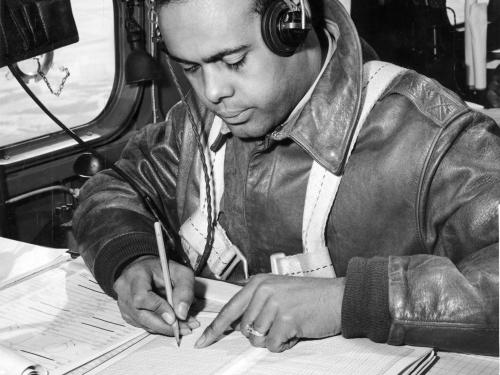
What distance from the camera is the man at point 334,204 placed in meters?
1.11

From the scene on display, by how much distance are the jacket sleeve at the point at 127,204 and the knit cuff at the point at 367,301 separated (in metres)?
0.46

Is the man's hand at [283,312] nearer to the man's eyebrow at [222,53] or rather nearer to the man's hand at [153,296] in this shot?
the man's hand at [153,296]

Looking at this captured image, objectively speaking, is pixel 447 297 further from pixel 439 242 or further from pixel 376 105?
pixel 376 105

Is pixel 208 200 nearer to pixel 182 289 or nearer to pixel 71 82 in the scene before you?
pixel 182 289

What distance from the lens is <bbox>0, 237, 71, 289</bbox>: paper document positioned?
1524 millimetres

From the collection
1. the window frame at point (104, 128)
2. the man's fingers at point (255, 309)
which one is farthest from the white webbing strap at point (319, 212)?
the window frame at point (104, 128)

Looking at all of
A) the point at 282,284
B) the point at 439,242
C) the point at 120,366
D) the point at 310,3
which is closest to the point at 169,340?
the point at 120,366

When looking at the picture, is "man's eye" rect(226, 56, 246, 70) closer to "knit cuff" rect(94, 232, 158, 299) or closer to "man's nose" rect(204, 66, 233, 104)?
"man's nose" rect(204, 66, 233, 104)

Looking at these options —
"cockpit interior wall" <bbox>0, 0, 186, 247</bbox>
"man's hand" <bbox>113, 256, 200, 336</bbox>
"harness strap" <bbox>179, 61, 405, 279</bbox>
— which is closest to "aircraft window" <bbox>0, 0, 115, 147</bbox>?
"cockpit interior wall" <bbox>0, 0, 186, 247</bbox>

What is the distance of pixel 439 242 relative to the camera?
135 cm

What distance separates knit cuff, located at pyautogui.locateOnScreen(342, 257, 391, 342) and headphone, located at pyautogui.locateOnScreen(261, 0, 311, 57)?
407mm

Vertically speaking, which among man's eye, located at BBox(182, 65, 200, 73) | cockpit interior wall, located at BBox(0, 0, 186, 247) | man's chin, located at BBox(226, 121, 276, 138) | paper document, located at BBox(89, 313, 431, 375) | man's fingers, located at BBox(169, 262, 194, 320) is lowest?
cockpit interior wall, located at BBox(0, 0, 186, 247)

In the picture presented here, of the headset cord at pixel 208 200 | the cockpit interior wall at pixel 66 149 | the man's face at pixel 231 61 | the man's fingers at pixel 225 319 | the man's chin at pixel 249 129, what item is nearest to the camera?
the man's fingers at pixel 225 319

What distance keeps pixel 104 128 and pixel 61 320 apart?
73.8 inches
